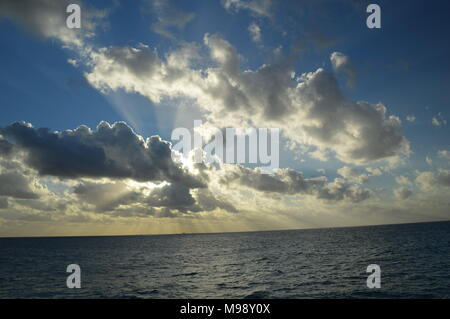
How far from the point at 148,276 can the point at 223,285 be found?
1668cm
